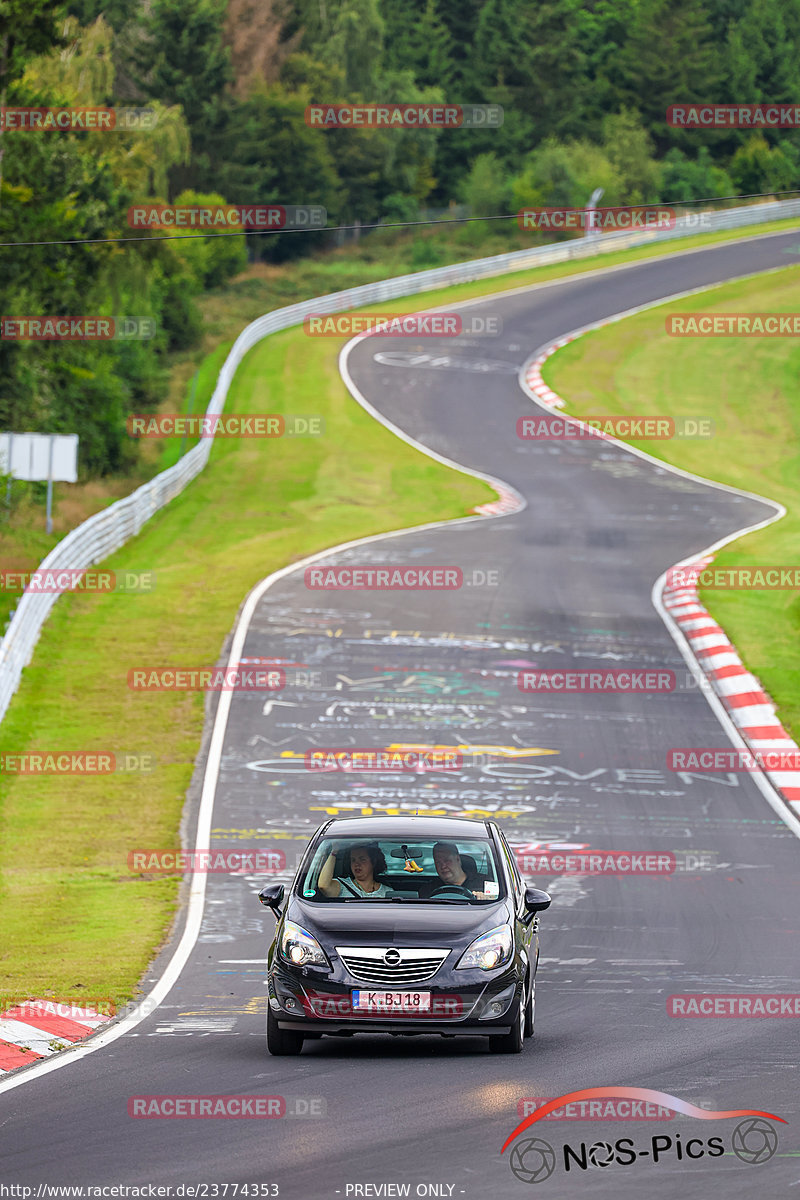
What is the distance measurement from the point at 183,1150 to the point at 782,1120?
119 inches

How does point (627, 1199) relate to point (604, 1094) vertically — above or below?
above

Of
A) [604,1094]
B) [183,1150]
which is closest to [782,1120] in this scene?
[604,1094]

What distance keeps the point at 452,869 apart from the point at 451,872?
0.08 ft

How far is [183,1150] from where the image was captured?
25.5ft

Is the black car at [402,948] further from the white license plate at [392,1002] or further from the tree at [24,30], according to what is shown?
the tree at [24,30]

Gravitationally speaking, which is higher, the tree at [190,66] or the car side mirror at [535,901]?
the tree at [190,66]

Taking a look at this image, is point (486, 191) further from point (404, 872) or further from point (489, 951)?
point (489, 951)

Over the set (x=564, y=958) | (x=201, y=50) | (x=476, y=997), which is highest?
(x=201, y=50)

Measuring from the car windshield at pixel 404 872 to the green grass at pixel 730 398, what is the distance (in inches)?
707

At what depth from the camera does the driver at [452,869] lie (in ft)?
35.6

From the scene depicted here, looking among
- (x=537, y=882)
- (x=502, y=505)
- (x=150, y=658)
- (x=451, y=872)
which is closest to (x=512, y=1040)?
(x=451, y=872)

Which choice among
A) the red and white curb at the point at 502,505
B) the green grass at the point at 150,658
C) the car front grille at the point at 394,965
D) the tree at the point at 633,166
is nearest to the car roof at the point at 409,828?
the car front grille at the point at 394,965

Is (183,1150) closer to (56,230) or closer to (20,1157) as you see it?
(20,1157)

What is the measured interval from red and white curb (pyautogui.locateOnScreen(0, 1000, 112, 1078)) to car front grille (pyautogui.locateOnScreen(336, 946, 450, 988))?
2.06 m
